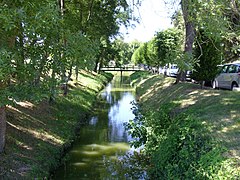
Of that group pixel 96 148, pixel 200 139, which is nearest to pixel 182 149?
pixel 200 139

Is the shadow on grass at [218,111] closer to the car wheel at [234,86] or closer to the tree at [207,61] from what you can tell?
the tree at [207,61]

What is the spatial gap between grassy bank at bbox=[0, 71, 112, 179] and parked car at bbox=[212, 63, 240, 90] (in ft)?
26.0

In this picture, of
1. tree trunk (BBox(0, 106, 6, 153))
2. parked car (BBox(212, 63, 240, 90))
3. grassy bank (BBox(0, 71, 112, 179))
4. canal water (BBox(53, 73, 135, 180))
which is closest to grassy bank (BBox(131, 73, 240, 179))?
canal water (BBox(53, 73, 135, 180))

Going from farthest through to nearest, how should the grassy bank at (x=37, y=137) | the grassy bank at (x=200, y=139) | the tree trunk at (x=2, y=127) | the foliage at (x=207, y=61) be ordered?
1. the foliage at (x=207, y=61)
2. the tree trunk at (x=2, y=127)
3. the grassy bank at (x=37, y=137)
4. the grassy bank at (x=200, y=139)

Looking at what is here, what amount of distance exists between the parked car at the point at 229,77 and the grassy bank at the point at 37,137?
7936 mm

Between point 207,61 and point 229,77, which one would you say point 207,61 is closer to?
point 207,61

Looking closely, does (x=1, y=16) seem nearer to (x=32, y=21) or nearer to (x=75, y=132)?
(x=32, y=21)

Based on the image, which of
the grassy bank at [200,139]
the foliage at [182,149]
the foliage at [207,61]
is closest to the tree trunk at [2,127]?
the foliage at [182,149]

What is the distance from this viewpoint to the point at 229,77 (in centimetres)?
1720

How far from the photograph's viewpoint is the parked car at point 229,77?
1656cm

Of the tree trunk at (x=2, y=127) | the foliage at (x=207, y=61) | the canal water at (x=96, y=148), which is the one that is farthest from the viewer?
the foliage at (x=207, y=61)

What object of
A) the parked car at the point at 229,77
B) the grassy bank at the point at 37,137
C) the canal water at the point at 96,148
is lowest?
→ the canal water at the point at 96,148

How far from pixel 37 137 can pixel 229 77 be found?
1106 centimetres

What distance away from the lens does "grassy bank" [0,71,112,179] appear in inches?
323
